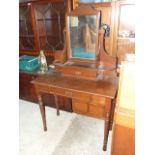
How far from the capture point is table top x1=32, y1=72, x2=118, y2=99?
1462 millimetres

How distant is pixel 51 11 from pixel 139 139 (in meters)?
1.91

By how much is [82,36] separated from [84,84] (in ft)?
1.80

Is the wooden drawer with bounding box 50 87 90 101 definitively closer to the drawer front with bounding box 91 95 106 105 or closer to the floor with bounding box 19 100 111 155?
the drawer front with bounding box 91 95 106 105

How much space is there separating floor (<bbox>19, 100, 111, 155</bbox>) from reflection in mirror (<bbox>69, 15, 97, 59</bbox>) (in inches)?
38.3

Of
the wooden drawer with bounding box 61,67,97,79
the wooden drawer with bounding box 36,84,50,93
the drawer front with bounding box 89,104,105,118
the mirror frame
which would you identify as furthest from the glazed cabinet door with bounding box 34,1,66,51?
the drawer front with bounding box 89,104,105,118

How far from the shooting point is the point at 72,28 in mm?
1749

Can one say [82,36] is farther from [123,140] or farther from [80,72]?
[123,140]

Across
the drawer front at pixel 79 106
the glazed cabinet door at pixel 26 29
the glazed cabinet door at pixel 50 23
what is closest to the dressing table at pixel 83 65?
the glazed cabinet door at pixel 50 23

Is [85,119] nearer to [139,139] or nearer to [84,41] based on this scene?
[84,41]

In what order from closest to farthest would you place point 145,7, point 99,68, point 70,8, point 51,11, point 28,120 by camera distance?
point 145,7
point 99,68
point 70,8
point 51,11
point 28,120

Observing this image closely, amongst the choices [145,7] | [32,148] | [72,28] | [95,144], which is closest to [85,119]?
[95,144]

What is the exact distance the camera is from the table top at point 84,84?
1.46 m

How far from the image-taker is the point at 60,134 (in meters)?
2.01

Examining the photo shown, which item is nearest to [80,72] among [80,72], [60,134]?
[80,72]
